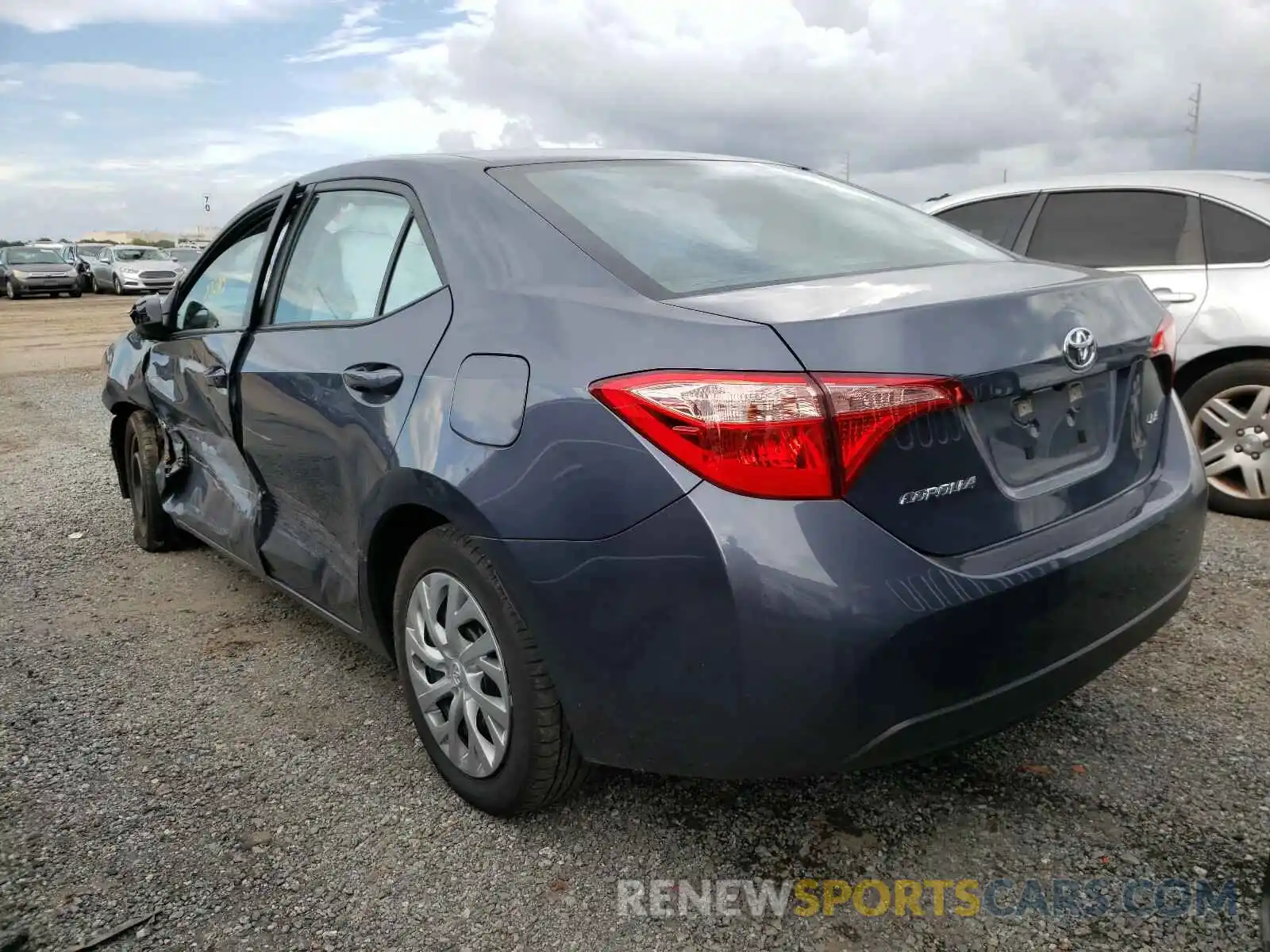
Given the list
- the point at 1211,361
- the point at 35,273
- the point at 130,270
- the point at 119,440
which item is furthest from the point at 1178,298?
the point at 35,273

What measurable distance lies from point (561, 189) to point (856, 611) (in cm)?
134

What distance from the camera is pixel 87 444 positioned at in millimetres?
7863

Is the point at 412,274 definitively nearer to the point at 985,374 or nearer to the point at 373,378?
the point at 373,378

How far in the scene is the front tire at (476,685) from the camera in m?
2.25

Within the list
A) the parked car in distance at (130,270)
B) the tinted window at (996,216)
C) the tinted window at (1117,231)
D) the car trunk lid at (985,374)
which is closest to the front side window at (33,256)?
the parked car in distance at (130,270)

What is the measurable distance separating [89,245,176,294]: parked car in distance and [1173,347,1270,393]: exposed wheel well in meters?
29.6

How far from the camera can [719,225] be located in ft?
8.41

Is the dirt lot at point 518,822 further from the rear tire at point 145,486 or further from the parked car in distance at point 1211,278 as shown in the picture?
the parked car in distance at point 1211,278

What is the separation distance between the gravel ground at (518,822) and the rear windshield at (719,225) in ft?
4.17

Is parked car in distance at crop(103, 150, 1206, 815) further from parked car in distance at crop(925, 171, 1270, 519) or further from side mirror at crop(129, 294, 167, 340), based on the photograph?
parked car in distance at crop(925, 171, 1270, 519)

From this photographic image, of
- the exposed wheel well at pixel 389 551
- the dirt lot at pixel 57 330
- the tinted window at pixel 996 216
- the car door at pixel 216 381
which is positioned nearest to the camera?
the exposed wheel well at pixel 389 551

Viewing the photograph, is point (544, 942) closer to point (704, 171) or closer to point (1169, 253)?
point (704, 171)

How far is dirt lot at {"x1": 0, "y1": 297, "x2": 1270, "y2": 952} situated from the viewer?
2.17 meters

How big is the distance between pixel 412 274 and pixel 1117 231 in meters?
4.06
